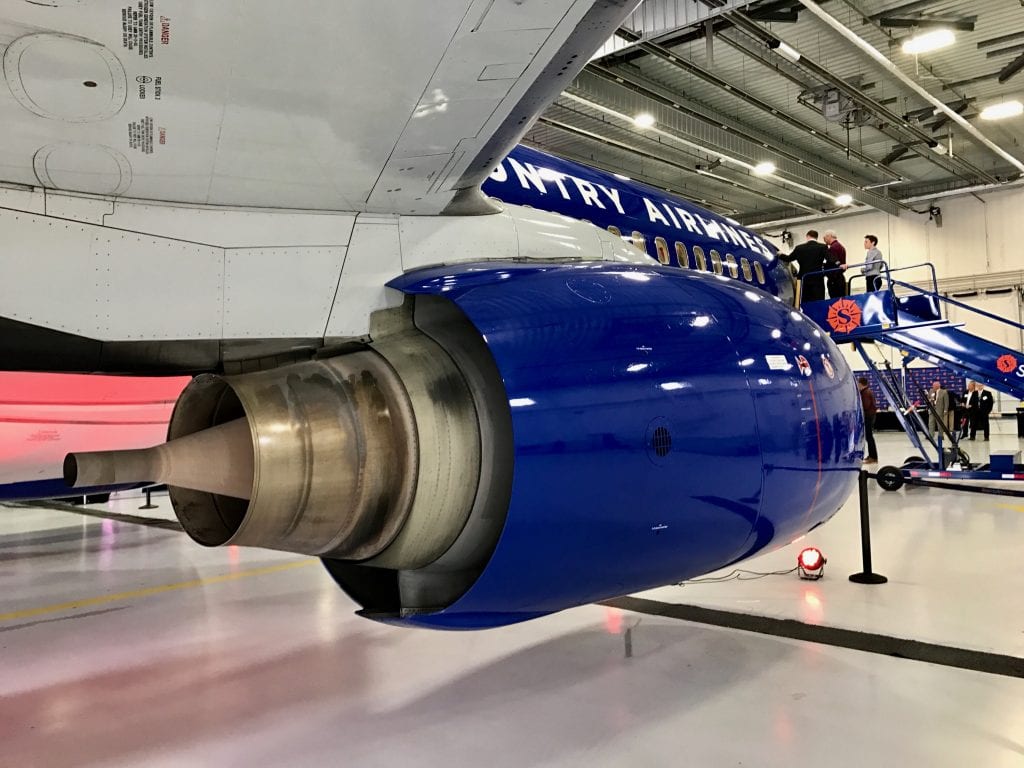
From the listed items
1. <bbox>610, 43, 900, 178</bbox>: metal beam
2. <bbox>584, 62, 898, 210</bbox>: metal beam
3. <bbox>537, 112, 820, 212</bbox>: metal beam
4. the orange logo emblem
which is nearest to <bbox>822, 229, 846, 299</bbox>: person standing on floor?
the orange logo emblem

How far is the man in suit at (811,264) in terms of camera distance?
10469mm

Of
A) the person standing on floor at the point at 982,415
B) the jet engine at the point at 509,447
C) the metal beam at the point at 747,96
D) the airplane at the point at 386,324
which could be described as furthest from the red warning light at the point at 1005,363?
the person standing on floor at the point at 982,415

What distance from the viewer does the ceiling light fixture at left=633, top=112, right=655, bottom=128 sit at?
1560 centimetres

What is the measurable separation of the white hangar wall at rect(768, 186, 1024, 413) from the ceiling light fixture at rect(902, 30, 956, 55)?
1326 cm

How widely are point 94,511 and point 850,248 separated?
1017 inches

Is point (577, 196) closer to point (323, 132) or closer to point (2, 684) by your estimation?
point (323, 132)

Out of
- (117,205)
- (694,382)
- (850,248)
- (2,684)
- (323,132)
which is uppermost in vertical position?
(850,248)

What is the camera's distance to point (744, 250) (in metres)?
8.50

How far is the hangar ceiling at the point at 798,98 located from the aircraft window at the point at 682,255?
583 cm

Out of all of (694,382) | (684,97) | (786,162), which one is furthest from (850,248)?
(694,382)

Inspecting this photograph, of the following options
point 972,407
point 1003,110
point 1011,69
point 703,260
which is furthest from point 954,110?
point 703,260

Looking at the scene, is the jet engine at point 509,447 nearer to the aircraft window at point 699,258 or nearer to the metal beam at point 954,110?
the aircraft window at point 699,258

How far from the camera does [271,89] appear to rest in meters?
2.09

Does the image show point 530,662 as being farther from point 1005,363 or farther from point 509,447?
point 1005,363
